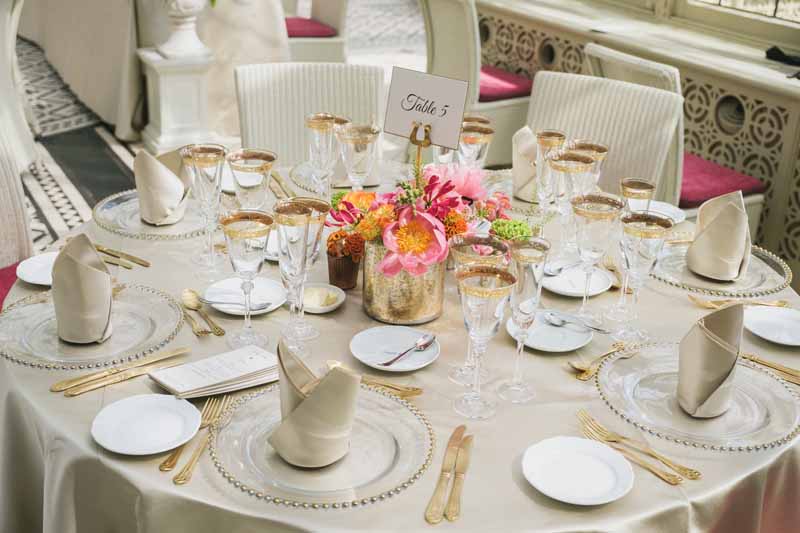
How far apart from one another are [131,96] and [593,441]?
3887 mm

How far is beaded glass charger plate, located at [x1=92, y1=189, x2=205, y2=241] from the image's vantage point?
6.25 ft

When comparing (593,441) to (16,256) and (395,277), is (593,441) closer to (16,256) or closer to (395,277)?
(395,277)

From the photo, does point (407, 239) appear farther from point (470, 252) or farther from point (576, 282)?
point (576, 282)

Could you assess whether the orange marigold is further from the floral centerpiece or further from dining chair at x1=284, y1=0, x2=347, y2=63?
dining chair at x1=284, y1=0, x2=347, y2=63

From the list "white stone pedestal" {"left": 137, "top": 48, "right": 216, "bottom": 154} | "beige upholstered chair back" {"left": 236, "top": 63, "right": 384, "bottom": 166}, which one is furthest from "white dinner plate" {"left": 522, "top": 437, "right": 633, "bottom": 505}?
"white stone pedestal" {"left": 137, "top": 48, "right": 216, "bottom": 154}

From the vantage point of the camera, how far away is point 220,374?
1.37 m

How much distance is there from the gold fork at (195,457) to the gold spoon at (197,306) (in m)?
0.22

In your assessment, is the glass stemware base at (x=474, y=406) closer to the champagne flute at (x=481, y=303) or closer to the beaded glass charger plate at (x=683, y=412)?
the champagne flute at (x=481, y=303)

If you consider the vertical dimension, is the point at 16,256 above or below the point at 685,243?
below

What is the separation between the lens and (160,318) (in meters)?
1.56

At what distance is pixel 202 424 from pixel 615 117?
1776mm

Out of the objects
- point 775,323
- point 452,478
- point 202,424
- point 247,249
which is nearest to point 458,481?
point 452,478

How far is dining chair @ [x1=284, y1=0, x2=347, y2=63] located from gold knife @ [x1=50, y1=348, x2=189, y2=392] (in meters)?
3.79

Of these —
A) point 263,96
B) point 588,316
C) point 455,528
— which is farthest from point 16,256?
point 455,528
